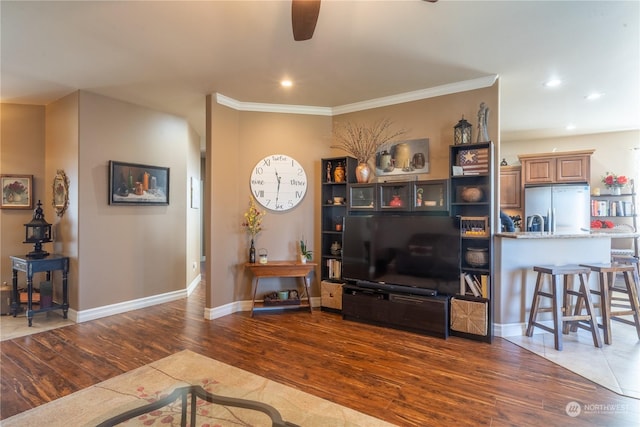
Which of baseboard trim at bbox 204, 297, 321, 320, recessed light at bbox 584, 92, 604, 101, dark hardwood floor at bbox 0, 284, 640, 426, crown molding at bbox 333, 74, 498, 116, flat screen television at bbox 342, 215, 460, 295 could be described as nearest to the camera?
dark hardwood floor at bbox 0, 284, 640, 426

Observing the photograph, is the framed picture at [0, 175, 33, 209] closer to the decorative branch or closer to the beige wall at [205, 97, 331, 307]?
the beige wall at [205, 97, 331, 307]

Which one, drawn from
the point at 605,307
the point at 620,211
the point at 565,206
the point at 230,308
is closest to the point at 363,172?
the point at 230,308

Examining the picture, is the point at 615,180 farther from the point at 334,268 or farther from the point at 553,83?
the point at 334,268

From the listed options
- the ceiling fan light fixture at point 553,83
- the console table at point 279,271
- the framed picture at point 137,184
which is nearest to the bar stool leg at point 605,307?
the ceiling fan light fixture at point 553,83

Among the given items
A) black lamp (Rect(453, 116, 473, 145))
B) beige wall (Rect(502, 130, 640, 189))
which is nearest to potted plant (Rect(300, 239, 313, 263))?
black lamp (Rect(453, 116, 473, 145))

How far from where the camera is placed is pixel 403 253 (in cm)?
362

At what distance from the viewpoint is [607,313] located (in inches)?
123

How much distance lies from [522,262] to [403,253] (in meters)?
1.29

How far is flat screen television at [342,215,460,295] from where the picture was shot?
3.38 m

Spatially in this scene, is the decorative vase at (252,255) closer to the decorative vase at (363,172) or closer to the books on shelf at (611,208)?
the decorative vase at (363,172)

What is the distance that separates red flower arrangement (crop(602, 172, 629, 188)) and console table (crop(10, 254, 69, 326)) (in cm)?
873

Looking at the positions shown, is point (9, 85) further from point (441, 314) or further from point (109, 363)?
point (441, 314)

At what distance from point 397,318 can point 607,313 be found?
207 centimetres

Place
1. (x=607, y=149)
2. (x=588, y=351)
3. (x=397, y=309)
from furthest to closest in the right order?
(x=607, y=149)
(x=397, y=309)
(x=588, y=351)
